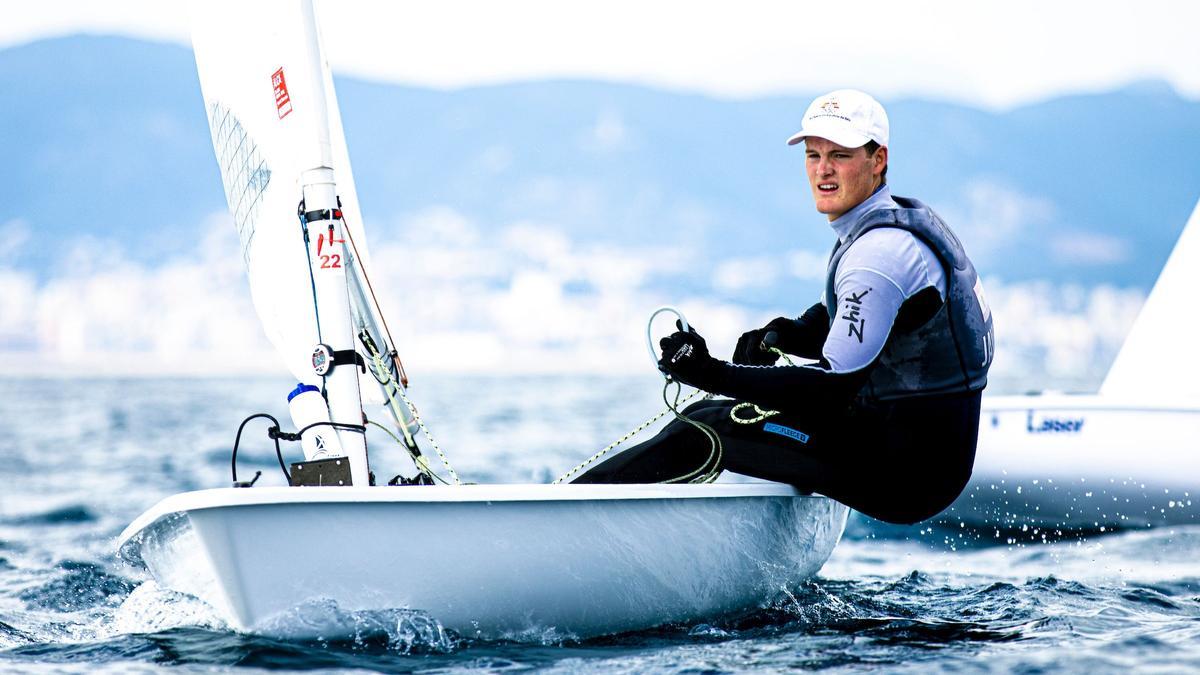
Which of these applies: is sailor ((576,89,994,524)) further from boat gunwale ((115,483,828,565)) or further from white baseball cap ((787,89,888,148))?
boat gunwale ((115,483,828,565))

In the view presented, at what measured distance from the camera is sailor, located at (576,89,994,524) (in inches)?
115

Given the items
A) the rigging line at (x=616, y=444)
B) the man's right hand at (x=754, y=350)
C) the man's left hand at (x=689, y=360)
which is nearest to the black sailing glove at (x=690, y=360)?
the man's left hand at (x=689, y=360)

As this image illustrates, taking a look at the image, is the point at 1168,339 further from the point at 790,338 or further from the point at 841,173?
the point at 841,173

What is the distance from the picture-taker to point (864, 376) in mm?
2949

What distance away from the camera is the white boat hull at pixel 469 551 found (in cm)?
262

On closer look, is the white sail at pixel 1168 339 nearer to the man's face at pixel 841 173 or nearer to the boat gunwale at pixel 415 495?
the man's face at pixel 841 173

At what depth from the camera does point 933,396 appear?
3117 mm

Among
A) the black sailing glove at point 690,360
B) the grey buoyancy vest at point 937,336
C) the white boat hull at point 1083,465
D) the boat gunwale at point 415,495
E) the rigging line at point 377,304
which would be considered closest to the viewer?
the boat gunwale at point 415,495

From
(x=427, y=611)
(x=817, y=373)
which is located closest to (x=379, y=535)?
(x=427, y=611)

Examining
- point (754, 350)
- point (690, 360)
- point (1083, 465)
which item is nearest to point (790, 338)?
point (754, 350)

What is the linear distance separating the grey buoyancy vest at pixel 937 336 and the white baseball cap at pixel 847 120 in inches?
7.3

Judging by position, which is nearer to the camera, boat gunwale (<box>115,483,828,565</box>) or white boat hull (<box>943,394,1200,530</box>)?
A: boat gunwale (<box>115,483,828,565</box>)

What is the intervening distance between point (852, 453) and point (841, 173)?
670 mm

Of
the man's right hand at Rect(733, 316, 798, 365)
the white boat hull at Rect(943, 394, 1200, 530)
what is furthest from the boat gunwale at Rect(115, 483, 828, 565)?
the white boat hull at Rect(943, 394, 1200, 530)
